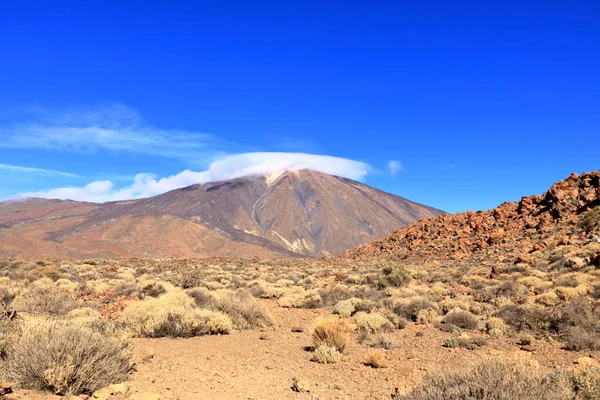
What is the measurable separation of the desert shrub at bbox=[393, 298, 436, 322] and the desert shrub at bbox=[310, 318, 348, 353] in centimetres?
446

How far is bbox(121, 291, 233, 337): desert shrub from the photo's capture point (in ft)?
34.0

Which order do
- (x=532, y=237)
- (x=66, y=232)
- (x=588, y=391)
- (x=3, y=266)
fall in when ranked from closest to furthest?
(x=588, y=391), (x=3, y=266), (x=532, y=237), (x=66, y=232)

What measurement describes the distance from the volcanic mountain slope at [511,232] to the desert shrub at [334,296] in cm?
1478

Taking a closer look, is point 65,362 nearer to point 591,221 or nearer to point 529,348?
point 529,348

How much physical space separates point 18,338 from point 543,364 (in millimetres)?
9921

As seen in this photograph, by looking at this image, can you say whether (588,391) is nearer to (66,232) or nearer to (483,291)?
(483,291)

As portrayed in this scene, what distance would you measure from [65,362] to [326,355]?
191 inches

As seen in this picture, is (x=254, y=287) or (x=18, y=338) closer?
(x=18, y=338)

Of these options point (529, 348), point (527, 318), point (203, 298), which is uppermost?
point (527, 318)

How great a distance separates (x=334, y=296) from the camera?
16.9 metres

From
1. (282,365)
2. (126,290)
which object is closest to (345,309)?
(282,365)

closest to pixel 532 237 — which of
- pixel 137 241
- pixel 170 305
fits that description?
pixel 170 305

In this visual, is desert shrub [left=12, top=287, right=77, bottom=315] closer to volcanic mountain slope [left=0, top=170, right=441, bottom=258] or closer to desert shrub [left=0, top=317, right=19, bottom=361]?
desert shrub [left=0, top=317, right=19, bottom=361]

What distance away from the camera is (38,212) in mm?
161625
